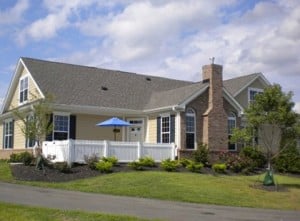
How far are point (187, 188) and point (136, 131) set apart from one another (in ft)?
43.8

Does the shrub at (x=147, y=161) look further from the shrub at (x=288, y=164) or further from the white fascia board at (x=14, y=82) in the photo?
the white fascia board at (x=14, y=82)

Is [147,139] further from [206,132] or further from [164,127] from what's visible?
[206,132]

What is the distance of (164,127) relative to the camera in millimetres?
31531

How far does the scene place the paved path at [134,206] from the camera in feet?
47.0

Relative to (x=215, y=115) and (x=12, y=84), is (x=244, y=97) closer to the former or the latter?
(x=215, y=115)

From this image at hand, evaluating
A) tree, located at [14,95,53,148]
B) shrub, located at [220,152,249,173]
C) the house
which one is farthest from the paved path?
the house

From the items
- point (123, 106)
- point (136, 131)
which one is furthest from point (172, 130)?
point (123, 106)

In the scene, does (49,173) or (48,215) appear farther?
(49,173)

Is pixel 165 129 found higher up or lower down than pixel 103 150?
higher up

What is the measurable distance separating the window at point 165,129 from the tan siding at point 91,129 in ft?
11.7

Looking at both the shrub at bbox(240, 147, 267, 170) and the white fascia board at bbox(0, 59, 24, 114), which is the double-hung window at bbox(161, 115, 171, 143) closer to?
the shrub at bbox(240, 147, 267, 170)

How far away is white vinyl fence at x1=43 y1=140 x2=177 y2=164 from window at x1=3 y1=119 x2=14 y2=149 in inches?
337

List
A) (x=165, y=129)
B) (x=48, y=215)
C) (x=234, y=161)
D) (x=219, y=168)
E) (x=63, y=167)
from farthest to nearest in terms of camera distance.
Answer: (x=165, y=129)
(x=234, y=161)
(x=219, y=168)
(x=63, y=167)
(x=48, y=215)

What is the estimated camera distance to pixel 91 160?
24875mm
